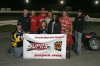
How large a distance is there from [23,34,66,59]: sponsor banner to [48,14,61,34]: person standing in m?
0.28

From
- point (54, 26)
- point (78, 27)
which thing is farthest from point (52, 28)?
point (78, 27)

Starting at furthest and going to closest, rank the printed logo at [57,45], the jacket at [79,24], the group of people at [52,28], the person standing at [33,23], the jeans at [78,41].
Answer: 1. the person standing at [33,23]
2. the jeans at [78,41]
3. the jacket at [79,24]
4. the group of people at [52,28]
5. the printed logo at [57,45]

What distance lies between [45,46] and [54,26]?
0.89 meters

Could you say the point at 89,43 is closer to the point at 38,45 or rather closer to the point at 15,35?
the point at 38,45

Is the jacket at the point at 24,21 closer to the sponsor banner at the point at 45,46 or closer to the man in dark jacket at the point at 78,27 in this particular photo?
the sponsor banner at the point at 45,46

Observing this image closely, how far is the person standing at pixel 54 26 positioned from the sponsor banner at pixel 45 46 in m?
0.28

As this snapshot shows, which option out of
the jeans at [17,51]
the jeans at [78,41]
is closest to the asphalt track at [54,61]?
the jeans at [17,51]

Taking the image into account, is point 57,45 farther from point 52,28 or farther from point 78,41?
point 78,41

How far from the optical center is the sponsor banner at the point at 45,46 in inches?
346

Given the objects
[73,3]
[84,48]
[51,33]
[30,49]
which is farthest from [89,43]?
[73,3]

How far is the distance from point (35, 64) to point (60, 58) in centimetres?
132

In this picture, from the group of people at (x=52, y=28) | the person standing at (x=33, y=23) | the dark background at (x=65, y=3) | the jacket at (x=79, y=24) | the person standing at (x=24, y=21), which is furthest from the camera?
the dark background at (x=65, y=3)

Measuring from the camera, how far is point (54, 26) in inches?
357

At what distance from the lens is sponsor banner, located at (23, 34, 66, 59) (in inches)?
346
